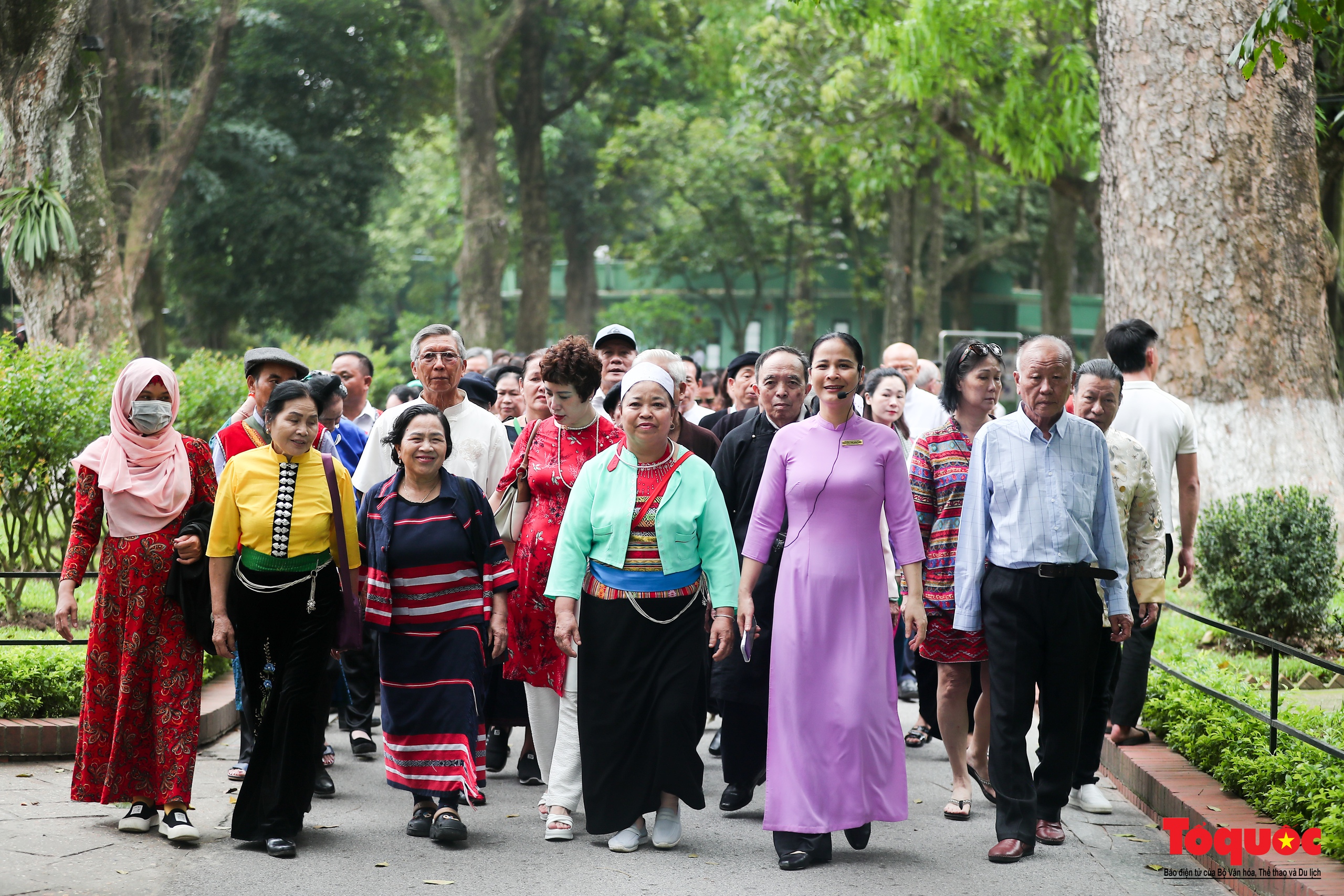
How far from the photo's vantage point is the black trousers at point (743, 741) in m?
6.20

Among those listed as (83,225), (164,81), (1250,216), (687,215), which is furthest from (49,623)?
(687,215)

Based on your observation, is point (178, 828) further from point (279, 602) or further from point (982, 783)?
point (982, 783)

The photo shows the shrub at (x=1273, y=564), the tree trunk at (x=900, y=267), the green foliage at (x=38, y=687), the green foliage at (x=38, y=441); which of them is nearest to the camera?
the green foliage at (x=38, y=687)

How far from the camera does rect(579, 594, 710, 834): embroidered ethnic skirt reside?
18.6ft

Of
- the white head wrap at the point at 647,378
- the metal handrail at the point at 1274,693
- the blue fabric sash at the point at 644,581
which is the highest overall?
the white head wrap at the point at 647,378

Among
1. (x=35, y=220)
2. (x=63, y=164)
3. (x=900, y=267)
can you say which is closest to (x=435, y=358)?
(x=35, y=220)

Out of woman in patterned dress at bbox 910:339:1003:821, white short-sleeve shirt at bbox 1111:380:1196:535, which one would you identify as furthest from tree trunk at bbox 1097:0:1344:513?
woman in patterned dress at bbox 910:339:1003:821

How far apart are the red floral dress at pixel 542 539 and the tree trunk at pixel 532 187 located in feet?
72.6

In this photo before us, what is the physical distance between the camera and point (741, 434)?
6.57 metres

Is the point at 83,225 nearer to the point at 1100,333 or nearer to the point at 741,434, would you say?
the point at 741,434

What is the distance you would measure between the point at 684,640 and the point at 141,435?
8.28 feet

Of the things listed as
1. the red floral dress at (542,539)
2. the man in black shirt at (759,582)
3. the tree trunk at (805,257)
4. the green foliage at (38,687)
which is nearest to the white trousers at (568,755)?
the red floral dress at (542,539)

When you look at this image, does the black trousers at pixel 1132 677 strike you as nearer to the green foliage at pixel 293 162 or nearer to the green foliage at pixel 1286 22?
the green foliage at pixel 1286 22

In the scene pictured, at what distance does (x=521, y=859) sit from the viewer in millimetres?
5570
